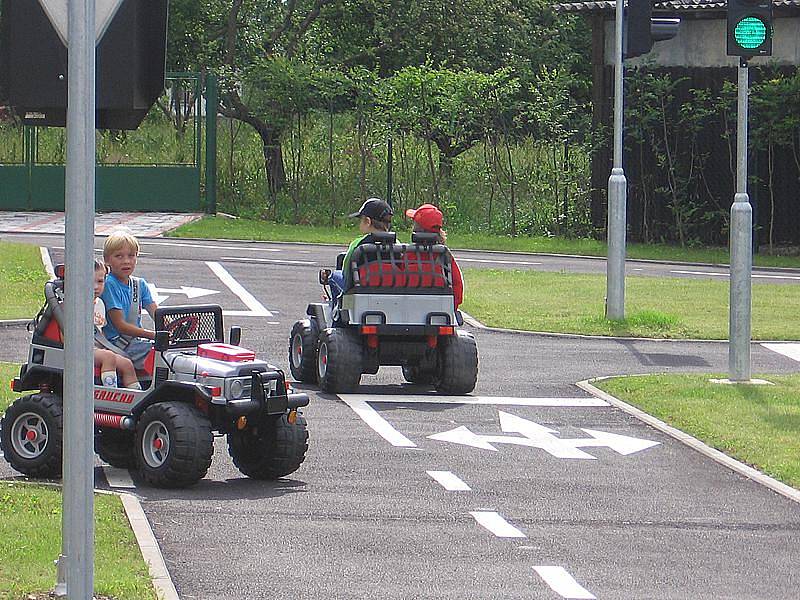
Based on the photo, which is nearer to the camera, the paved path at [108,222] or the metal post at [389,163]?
the paved path at [108,222]

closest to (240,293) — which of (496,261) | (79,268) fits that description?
(496,261)

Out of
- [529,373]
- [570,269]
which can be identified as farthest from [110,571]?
[570,269]

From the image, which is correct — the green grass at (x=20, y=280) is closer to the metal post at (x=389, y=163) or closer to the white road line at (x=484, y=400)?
the white road line at (x=484, y=400)

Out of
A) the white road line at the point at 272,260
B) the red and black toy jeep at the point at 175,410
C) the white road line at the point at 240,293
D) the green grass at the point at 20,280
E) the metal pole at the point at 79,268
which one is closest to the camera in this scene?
the metal pole at the point at 79,268

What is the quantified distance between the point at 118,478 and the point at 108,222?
74.8 ft

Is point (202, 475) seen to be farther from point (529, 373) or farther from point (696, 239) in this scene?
point (696, 239)

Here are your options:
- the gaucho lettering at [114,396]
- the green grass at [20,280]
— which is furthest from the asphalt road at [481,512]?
the green grass at [20,280]

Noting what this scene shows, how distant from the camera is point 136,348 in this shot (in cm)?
1022

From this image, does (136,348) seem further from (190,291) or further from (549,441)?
(190,291)

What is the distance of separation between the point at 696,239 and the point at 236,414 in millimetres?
22840

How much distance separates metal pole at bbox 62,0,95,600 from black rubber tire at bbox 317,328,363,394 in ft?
25.0

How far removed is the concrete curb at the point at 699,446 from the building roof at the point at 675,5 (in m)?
16.2

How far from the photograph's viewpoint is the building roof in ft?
95.2

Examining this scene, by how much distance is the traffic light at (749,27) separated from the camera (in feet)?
44.3
